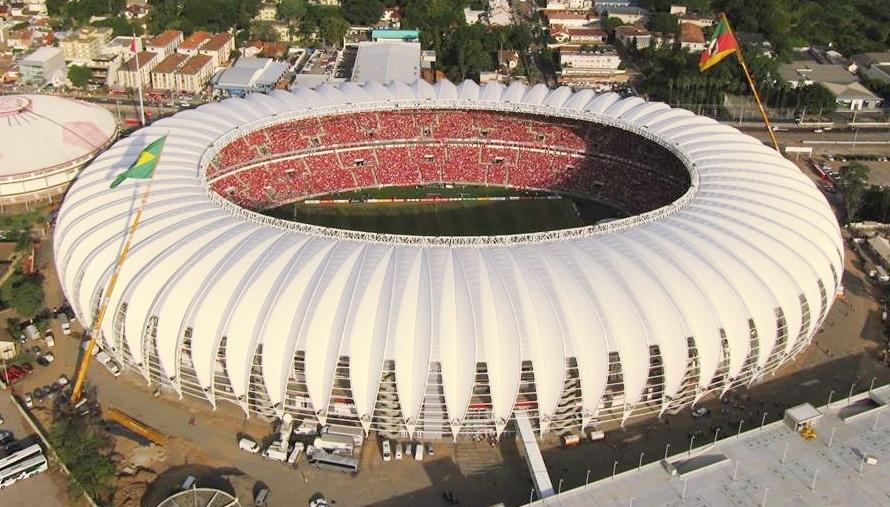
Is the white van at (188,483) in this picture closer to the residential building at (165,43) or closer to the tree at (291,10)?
the residential building at (165,43)

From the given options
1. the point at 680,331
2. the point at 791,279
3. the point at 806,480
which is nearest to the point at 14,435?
the point at 680,331

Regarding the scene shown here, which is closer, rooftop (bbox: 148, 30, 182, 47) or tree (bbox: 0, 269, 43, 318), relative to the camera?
tree (bbox: 0, 269, 43, 318)

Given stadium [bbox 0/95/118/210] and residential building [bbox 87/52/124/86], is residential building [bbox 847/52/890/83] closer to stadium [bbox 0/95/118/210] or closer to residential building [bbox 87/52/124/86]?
stadium [bbox 0/95/118/210]

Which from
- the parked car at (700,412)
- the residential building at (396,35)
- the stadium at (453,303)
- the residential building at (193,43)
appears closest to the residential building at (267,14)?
the residential building at (193,43)

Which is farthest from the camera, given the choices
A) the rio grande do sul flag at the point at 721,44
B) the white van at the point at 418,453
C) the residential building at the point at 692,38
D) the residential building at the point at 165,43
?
the residential building at the point at 692,38

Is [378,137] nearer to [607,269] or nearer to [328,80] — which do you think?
[328,80]

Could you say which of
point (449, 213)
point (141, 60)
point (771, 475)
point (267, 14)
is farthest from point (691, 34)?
point (771, 475)

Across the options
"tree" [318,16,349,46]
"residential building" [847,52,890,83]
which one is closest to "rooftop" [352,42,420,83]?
"tree" [318,16,349,46]
